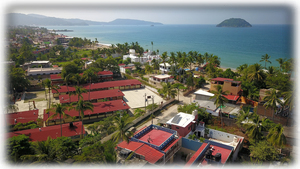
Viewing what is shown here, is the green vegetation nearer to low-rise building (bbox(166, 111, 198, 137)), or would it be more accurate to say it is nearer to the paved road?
the paved road

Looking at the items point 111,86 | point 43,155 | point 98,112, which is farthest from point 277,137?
point 111,86

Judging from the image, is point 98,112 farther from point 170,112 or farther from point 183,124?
point 183,124

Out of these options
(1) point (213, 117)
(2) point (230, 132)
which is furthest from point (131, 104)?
(2) point (230, 132)

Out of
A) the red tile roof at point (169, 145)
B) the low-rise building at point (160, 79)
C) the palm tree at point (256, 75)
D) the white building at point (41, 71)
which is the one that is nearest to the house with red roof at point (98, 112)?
the red tile roof at point (169, 145)

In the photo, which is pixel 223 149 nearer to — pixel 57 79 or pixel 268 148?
pixel 268 148

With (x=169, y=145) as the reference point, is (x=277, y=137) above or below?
above

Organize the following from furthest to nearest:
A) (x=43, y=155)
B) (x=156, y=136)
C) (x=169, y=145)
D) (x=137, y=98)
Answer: (x=137, y=98)
(x=156, y=136)
(x=169, y=145)
(x=43, y=155)
